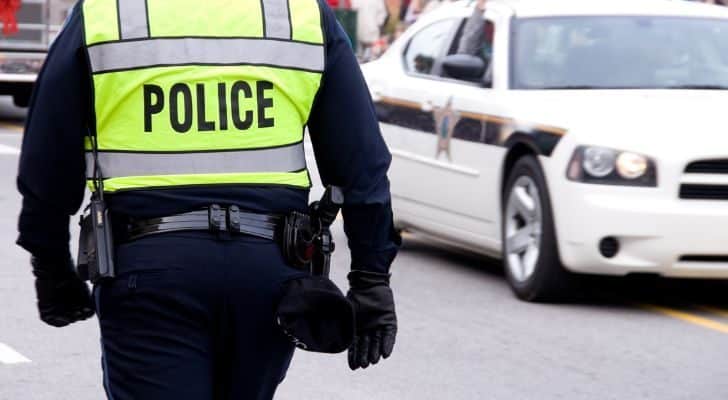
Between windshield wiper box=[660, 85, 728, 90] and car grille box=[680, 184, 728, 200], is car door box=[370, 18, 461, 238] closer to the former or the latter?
windshield wiper box=[660, 85, 728, 90]

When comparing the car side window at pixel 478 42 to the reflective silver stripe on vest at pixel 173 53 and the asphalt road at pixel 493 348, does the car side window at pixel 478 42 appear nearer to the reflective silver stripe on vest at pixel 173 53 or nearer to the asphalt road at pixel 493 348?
the asphalt road at pixel 493 348

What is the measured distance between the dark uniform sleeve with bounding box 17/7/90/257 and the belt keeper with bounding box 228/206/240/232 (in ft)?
1.10

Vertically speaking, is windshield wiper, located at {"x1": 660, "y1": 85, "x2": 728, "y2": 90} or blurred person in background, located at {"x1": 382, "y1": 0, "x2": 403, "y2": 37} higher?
windshield wiper, located at {"x1": 660, "y1": 85, "x2": 728, "y2": 90}

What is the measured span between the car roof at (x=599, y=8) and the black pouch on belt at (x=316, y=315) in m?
5.95

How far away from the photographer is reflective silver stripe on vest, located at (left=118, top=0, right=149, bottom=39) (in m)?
3.43

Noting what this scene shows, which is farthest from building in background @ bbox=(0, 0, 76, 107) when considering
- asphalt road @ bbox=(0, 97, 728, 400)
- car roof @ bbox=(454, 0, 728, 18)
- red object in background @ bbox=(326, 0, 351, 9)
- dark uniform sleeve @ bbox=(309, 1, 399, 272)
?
dark uniform sleeve @ bbox=(309, 1, 399, 272)

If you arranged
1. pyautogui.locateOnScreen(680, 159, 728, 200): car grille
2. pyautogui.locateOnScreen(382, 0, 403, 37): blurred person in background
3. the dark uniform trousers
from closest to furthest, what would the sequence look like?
1. the dark uniform trousers
2. pyautogui.locateOnScreen(680, 159, 728, 200): car grille
3. pyautogui.locateOnScreen(382, 0, 403, 37): blurred person in background

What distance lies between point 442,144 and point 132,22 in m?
5.97

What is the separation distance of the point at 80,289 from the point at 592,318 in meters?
4.72

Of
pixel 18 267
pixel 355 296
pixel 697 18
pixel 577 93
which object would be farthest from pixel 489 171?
pixel 355 296

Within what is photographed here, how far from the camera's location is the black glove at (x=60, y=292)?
11.9 ft

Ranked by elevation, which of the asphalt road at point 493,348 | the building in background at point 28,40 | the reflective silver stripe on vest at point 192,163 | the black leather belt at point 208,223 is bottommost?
the building in background at point 28,40

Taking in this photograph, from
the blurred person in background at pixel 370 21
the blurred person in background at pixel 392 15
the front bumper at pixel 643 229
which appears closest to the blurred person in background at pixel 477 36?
the front bumper at pixel 643 229

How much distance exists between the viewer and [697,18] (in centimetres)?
955
